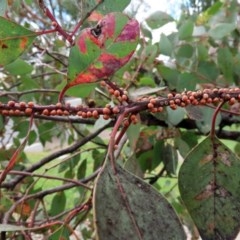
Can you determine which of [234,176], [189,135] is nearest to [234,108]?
[189,135]

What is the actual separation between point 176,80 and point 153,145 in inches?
5.3

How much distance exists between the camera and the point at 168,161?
95 cm

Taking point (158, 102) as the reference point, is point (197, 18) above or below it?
below

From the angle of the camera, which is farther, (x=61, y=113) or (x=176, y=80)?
(x=176, y=80)

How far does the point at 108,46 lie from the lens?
0.38 m

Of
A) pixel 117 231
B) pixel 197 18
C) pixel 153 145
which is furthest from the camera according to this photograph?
pixel 197 18

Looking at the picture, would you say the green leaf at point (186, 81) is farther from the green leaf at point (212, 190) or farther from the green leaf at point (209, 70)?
the green leaf at point (212, 190)

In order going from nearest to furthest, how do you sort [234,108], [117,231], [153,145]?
[117,231]
[234,108]
[153,145]

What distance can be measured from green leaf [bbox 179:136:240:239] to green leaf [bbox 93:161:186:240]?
8 centimetres

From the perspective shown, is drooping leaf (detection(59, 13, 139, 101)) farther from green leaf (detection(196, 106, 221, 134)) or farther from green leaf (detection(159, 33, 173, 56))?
green leaf (detection(159, 33, 173, 56))

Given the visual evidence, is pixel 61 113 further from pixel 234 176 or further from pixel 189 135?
pixel 189 135

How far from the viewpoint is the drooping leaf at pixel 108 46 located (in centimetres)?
38

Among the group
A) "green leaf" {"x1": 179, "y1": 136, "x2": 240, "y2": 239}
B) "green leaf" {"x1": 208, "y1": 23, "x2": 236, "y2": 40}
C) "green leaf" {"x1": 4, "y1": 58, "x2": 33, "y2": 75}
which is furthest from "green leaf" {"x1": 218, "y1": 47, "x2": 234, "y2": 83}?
"green leaf" {"x1": 179, "y1": 136, "x2": 240, "y2": 239}

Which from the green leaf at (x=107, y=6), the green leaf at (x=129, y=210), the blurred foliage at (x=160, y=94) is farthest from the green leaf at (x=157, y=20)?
the green leaf at (x=129, y=210)
